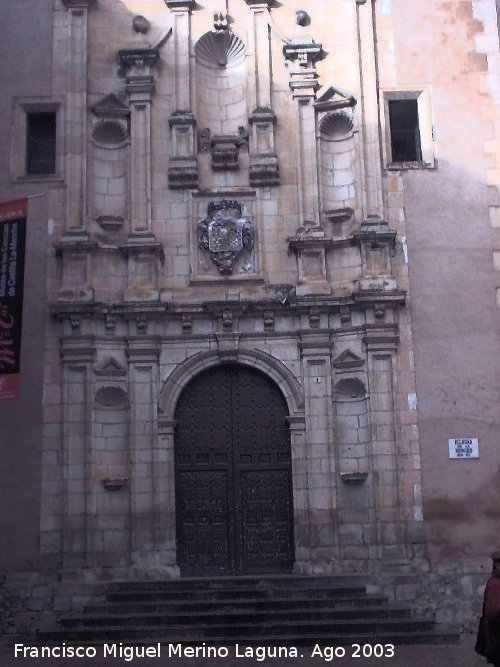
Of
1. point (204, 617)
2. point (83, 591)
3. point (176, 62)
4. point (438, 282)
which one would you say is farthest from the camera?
point (176, 62)

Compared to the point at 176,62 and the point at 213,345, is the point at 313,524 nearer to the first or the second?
the point at 213,345

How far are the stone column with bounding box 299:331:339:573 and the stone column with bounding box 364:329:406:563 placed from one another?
60 cm

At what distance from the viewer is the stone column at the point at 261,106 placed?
15.2 m

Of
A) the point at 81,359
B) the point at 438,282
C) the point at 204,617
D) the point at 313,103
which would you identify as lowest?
the point at 204,617

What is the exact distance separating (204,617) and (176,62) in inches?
317

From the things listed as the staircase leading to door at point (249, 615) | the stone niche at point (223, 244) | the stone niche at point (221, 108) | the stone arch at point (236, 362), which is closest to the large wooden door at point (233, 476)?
the stone arch at point (236, 362)

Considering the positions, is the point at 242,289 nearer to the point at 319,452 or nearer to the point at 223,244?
the point at 223,244

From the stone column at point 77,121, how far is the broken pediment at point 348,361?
13.2 ft

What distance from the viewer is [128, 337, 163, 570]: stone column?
1410 cm

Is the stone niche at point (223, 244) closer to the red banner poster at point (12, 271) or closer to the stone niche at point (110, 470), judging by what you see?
the stone niche at point (110, 470)

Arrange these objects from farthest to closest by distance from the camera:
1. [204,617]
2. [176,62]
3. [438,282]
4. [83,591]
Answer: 1. [176,62]
2. [438,282]
3. [83,591]
4. [204,617]

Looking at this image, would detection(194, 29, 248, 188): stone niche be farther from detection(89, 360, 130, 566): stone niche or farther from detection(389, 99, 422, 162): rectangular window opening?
detection(89, 360, 130, 566): stone niche

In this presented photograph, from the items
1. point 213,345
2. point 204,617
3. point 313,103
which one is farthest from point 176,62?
point 204,617

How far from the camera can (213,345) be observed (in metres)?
14.7
